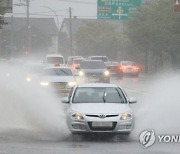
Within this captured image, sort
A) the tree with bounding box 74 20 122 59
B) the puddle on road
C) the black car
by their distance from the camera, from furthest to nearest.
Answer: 1. the tree with bounding box 74 20 122 59
2. the black car
3. the puddle on road

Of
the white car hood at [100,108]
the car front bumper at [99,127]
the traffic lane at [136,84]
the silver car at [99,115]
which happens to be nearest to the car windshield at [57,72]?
the traffic lane at [136,84]

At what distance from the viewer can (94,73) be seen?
44.6 m

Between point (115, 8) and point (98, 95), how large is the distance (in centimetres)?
5176

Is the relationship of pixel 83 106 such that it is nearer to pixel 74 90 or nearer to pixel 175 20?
pixel 74 90

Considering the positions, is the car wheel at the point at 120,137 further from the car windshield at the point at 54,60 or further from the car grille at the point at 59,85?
the car windshield at the point at 54,60

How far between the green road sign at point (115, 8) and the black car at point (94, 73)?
22.5 m

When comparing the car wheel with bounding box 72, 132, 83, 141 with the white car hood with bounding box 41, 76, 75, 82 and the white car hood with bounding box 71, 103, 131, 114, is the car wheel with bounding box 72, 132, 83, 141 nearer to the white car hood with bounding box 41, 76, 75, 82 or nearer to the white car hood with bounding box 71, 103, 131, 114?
the white car hood with bounding box 71, 103, 131, 114

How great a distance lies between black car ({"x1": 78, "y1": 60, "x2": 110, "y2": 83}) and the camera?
4394 cm

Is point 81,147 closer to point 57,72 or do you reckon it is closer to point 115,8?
point 57,72

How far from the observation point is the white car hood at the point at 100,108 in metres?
15.6

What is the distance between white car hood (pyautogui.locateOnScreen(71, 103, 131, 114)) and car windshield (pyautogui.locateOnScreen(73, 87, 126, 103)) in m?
0.45

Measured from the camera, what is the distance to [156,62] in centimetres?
8181

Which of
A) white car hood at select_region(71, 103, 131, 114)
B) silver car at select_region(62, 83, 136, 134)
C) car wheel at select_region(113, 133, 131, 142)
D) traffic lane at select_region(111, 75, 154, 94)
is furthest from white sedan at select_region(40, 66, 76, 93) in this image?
white car hood at select_region(71, 103, 131, 114)

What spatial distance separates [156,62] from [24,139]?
66.7 m
